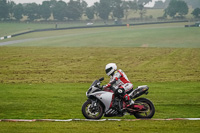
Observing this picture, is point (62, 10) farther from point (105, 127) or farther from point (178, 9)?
point (105, 127)

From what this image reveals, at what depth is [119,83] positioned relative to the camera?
40.8 ft

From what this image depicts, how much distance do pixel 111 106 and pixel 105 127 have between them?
176 centimetres

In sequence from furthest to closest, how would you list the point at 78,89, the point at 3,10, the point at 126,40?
the point at 3,10 → the point at 126,40 → the point at 78,89

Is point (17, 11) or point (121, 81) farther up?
point (121, 81)

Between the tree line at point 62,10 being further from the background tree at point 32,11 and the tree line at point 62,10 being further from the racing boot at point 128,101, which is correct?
the racing boot at point 128,101

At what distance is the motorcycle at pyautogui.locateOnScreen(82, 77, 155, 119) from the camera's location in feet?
40.6

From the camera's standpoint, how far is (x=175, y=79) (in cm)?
2591

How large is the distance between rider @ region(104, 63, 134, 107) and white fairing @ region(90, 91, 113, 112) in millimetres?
252

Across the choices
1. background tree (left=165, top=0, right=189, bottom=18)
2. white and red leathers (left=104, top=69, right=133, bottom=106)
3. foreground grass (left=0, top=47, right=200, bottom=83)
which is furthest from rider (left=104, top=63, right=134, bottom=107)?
background tree (left=165, top=0, right=189, bottom=18)

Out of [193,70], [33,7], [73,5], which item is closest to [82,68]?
[193,70]

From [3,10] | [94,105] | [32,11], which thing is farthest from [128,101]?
[32,11]

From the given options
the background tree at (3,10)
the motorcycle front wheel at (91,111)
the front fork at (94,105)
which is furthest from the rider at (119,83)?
the background tree at (3,10)

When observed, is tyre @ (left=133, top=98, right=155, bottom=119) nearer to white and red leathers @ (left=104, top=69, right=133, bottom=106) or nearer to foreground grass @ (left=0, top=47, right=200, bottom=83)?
white and red leathers @ (left=104, top=69, right=133, bottom=106)

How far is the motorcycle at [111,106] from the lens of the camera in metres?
12.4
